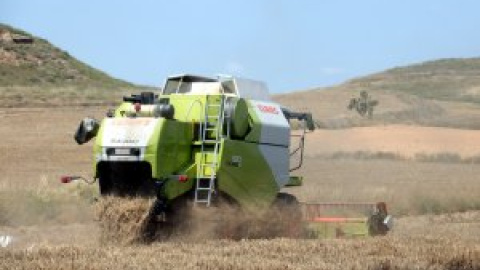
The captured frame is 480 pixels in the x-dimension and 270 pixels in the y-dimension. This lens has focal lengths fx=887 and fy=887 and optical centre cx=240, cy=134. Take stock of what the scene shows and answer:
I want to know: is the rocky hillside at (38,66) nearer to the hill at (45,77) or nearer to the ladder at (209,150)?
the hill at (45,77)

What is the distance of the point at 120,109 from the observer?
47.0 ft

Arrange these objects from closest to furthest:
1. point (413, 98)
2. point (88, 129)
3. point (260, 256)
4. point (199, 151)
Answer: point (260, 256), point (199, 151), point (88, 129), point (413, 98)

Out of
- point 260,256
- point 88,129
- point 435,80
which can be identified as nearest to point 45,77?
point 88,129

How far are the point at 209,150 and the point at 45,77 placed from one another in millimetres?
52576

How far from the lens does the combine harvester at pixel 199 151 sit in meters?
13.2

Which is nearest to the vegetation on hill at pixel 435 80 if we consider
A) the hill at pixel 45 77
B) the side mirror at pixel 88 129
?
the hill at pixel 45 77

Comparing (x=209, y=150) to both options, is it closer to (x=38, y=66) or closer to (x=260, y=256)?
(x=260, y=256)

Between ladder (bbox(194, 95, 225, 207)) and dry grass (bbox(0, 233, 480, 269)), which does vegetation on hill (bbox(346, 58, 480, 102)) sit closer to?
ladder (bbox(194, 95, 225, 207))

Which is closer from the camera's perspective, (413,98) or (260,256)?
(260,256)

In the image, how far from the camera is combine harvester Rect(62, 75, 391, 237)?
520 inches

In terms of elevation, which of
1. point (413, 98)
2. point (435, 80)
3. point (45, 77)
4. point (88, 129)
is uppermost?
point (435, 80)

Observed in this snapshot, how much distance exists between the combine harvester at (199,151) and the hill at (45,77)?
116 ft

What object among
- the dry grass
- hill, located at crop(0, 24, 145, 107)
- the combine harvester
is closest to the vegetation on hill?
hill, located at crop(0, 24, 145, 107)

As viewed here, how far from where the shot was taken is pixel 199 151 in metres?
13.9
